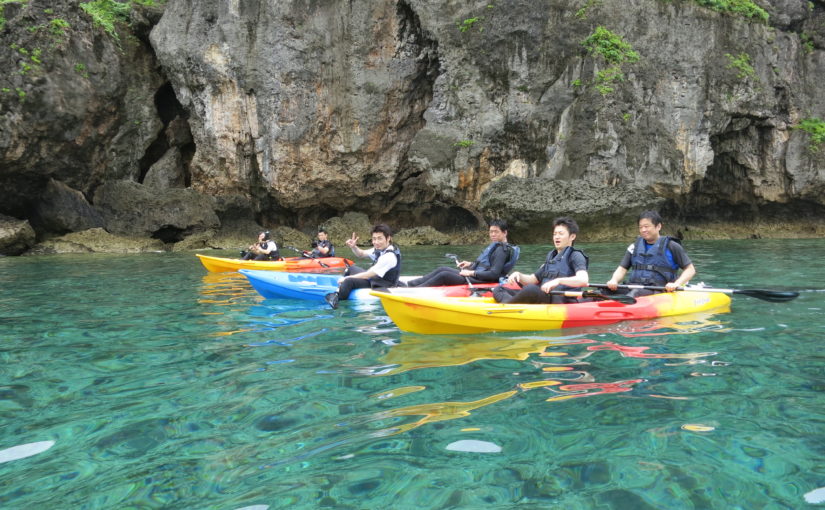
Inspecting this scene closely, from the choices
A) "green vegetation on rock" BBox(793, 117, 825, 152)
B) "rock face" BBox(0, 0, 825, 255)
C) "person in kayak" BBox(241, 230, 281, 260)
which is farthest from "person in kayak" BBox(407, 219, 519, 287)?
"green vegetation on rock" BBox(793, 117, 825, 152)

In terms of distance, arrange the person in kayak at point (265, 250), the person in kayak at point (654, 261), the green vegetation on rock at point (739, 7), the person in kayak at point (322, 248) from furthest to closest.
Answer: the green vegetation on rock at point (739, 7)
the person in kayak at point (322, 248)
the person in kayak at point (265, 250)
the person in kayak at point (654, 261)

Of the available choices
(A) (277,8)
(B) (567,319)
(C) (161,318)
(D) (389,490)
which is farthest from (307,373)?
(A) (277,8)

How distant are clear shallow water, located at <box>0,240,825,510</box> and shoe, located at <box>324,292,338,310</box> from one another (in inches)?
45.5

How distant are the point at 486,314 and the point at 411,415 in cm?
231

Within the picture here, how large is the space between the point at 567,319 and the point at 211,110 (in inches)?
819

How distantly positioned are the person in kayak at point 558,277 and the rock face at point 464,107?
1458cm

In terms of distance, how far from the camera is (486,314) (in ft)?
17.3

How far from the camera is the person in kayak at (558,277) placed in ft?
18.6

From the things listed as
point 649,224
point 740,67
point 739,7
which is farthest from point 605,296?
point 739,7

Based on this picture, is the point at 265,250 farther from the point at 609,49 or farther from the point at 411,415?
the point at 609,49

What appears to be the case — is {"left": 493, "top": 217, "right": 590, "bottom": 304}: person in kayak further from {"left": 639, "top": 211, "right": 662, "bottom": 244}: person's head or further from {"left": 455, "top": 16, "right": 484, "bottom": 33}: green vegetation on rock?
{"left": 455, "top": 16, "right": 484, "bottom": 33}: green vegetation on rock

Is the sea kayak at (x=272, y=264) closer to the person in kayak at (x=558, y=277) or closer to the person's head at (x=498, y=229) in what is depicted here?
the person's head at (x=498, y=229)

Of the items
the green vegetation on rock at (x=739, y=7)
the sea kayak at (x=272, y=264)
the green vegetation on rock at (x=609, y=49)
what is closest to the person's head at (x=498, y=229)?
the sea kayak at (x=272, y=264)

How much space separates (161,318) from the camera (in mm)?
6418
